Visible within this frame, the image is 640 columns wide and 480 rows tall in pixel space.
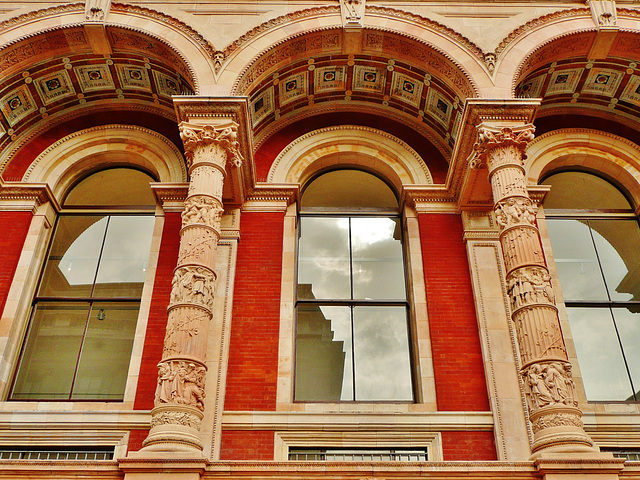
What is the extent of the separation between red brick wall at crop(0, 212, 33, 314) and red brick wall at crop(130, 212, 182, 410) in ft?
8.61

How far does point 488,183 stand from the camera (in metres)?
11.5

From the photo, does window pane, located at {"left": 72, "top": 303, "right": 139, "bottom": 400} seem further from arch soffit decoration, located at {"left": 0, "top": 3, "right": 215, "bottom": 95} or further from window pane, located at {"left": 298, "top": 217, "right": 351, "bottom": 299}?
arch soffit decoration, located at {"left": 0, "top": 3, "right": 215, "bottom": 95}

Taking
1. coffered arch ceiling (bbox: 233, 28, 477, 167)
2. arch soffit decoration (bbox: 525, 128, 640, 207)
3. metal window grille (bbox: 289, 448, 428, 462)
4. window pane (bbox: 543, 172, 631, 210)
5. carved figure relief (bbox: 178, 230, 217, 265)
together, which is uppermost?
coffered arch ceiling (bbox: 233, 28, 477, 167)

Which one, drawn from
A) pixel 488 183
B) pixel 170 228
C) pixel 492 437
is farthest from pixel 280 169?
pixel 492 437

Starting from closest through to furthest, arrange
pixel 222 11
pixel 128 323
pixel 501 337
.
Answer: pixel 501 337 → pixel 128 323 → pixel 222 11

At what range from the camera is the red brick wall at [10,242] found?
37.0ft

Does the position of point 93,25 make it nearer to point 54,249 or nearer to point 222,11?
point 222,11

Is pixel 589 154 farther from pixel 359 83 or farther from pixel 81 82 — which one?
pixel 81 82

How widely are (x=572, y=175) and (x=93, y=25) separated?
10181mm

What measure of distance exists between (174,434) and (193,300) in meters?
1.95

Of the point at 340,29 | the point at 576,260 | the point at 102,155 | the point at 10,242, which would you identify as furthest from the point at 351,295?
the point at 10,242

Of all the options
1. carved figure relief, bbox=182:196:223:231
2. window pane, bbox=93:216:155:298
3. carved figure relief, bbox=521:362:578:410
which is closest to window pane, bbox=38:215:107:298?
window pane, bbox=93:216:155:298

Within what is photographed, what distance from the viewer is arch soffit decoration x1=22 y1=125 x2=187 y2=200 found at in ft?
41.8

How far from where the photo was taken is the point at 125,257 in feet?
40.3
